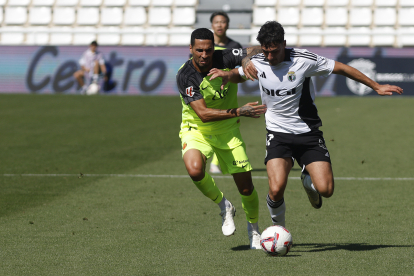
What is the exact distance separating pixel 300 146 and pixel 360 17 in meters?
20.7

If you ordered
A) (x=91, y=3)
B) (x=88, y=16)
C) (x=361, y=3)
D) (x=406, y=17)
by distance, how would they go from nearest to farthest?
(x=406, y=17) < (x=361, y=3) < (x=88, y=16) < (x=91, y=3)

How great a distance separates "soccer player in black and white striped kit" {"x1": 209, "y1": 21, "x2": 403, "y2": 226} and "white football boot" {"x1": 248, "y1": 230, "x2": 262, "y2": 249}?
25 cm

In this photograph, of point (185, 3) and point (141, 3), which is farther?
point (141, 3)

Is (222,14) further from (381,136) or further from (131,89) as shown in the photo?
(131,89)

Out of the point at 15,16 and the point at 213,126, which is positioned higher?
the point at 15,16

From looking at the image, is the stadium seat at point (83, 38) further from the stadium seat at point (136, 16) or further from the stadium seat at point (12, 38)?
the stadium seat at point (12, 38)

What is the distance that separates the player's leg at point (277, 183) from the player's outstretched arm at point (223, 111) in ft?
1.67

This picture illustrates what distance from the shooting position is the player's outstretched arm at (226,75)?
541cm

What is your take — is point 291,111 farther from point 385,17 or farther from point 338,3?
point 338,3

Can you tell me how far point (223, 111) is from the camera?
217 inches

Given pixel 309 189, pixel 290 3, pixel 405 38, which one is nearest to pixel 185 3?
pixel 290 3

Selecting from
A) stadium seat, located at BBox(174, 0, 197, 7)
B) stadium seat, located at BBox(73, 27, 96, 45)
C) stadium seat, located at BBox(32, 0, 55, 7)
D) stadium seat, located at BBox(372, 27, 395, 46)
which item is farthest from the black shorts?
stadium seat, located at BBox(32, 0, 55, 7)

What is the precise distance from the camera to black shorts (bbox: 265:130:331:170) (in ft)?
18.1

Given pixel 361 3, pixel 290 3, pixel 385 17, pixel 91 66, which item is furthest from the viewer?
pixel 290 3
